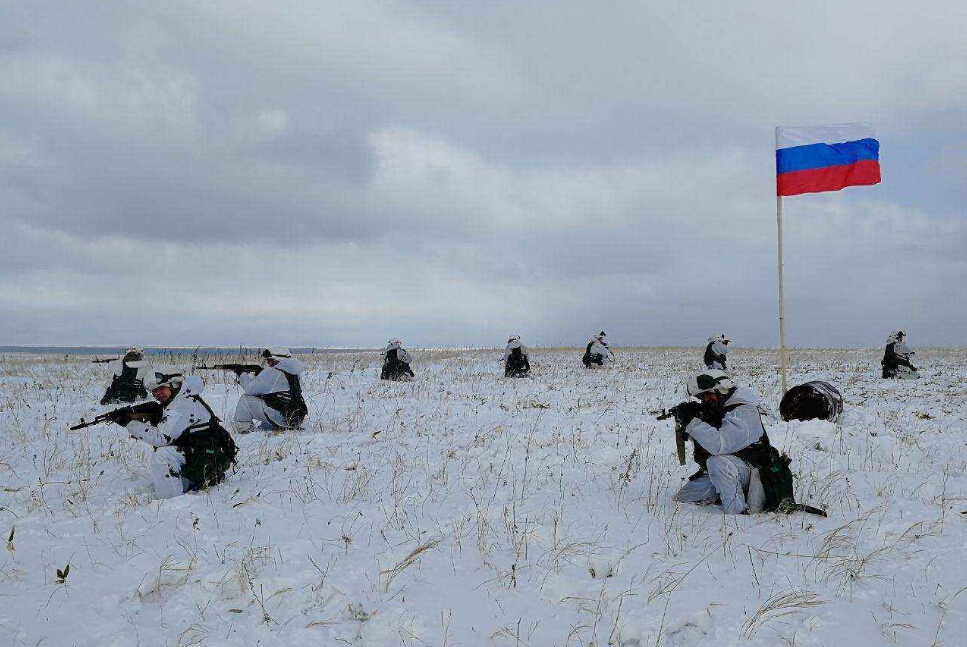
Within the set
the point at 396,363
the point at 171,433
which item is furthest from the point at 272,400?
the point at 396,363

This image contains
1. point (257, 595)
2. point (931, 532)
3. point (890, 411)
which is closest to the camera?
point (257, 595)

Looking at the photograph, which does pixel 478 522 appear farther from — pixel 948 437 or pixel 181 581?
pixel 948 437

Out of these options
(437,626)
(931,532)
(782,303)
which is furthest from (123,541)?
(782,303)

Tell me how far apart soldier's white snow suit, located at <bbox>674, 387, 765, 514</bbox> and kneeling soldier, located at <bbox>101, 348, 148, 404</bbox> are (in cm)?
1314

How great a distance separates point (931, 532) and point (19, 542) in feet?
28.5

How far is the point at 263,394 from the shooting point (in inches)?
410

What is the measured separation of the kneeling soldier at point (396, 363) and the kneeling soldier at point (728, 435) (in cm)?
1442

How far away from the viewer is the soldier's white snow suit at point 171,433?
6.69 m

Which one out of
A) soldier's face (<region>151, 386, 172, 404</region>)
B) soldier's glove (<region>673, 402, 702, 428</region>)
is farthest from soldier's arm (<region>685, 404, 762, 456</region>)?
soldier's face (<region>151, 386, 172, 404</region>)

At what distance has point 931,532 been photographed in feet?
18.2

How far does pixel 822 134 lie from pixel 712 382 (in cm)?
1081

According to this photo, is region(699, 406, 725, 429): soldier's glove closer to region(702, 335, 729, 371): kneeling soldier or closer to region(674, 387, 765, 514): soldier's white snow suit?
region(674, 387, 765, 514): soldier's white snow suit

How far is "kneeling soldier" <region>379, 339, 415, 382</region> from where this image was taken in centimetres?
1992

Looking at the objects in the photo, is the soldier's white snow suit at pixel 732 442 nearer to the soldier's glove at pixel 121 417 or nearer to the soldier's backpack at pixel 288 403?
the soldier's glove at pixel 121 417
